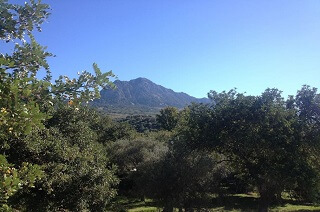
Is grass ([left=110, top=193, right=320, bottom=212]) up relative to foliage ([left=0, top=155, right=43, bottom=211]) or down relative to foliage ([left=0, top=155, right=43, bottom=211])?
down

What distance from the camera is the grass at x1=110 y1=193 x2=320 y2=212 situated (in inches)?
1107

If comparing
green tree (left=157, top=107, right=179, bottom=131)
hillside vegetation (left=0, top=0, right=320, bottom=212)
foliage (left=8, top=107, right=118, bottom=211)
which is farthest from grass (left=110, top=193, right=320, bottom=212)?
green tree (left=157, top=107, right=179, bottom=131)

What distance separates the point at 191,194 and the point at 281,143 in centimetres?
833

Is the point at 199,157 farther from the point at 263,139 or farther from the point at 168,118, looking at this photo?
the point at 168,118

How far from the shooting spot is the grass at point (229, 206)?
1107 inches

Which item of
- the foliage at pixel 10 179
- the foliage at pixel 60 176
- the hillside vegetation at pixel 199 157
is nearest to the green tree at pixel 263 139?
the hillside vegetation at pixel 199 157

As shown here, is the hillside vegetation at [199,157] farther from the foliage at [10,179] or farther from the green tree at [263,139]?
the foliage at [10,179]

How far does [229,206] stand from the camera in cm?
3256

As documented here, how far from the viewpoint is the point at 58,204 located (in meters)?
17.7

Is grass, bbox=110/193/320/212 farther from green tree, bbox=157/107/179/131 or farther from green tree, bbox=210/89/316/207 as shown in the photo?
green tree, bbox=157/107/179/131

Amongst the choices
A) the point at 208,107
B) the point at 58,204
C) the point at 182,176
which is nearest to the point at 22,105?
the point at 58,204

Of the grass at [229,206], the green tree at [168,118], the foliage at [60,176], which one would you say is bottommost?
the grass at [229,206]

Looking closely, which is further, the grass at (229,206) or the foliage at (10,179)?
the grass at (229,206)

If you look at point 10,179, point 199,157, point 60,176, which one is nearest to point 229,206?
point 199,157
